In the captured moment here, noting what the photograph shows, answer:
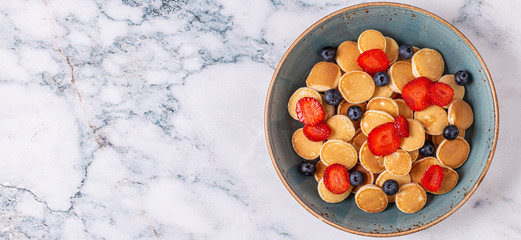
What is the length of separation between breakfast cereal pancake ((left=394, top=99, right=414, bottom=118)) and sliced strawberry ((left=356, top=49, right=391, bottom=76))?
7cm

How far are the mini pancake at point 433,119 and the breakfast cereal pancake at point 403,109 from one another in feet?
0.08

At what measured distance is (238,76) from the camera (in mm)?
1187

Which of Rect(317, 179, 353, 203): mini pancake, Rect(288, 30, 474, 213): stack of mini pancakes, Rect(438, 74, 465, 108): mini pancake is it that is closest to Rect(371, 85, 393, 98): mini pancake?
Rect(288, 30, 474, 213): stack of mini pancakes

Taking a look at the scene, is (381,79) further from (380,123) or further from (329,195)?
(329,195)

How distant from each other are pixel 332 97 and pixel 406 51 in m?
0.17

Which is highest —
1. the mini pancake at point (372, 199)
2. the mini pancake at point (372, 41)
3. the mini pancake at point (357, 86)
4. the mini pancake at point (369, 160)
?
the mini pancake at point (372, 41)

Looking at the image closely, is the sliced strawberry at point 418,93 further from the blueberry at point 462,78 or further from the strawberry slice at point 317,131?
the strawberry slice at point 317,131

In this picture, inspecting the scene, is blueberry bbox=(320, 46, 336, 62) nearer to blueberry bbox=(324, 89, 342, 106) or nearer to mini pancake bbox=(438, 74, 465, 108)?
blueberry bbox=(324, 89, 342, 106)

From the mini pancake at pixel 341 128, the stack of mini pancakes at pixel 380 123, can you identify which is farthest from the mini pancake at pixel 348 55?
the mini pancake at pixel 341 128

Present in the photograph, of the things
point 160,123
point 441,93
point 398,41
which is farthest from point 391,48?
point 160,123

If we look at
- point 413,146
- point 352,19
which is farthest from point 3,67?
point 413,146

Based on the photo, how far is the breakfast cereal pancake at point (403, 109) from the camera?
3.58 ft

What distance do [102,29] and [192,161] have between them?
0.36m

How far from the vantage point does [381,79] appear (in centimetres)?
106
